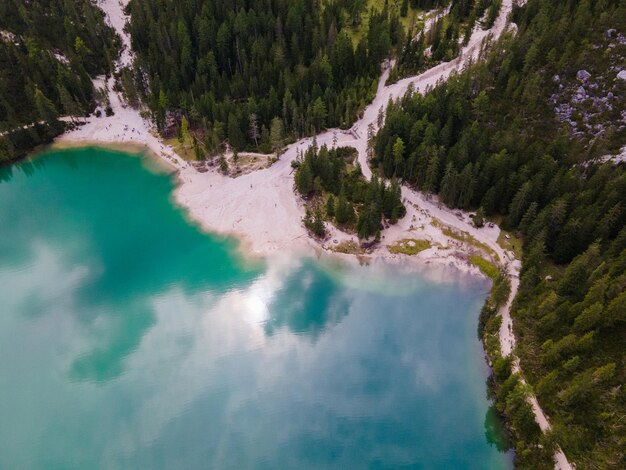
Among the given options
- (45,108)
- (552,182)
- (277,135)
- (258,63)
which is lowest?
(552,182)

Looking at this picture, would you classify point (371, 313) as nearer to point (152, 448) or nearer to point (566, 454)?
point (566, 454)

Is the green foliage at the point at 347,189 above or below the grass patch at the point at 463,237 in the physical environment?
above

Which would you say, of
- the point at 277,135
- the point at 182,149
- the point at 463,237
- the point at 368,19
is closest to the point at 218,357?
the point at 463,237

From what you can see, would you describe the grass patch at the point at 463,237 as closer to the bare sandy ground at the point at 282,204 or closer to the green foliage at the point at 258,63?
the bare sandy ground at the point at 282,204

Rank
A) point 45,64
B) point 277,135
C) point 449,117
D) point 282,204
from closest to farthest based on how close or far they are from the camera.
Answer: point 282,204 → point 449,117 → point 277,135 → point 45,64

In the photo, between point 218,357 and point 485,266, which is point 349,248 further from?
point 218,357

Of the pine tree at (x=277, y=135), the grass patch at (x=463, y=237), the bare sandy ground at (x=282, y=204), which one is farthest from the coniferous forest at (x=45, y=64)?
the grass patch at (x=463, y=237)
